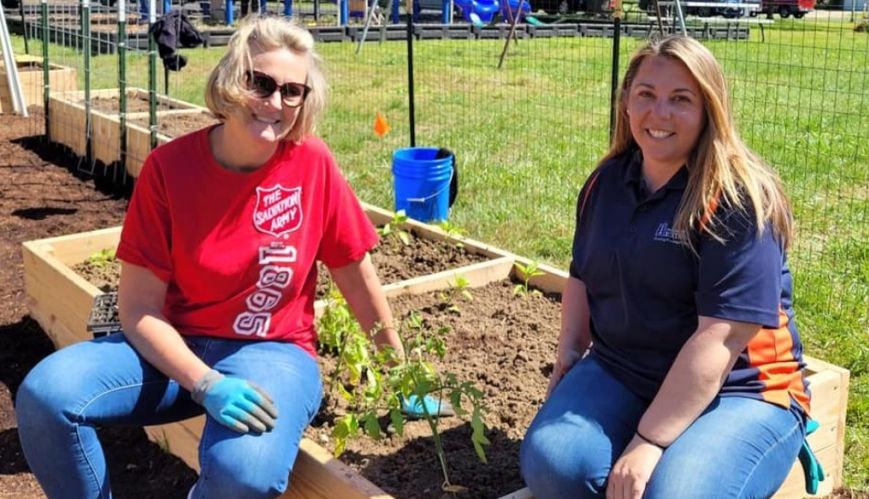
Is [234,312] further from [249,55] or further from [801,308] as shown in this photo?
[801,308]

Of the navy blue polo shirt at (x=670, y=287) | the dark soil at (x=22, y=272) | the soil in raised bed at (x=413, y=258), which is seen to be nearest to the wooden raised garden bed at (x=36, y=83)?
the dark soil at (x=22, y=272)

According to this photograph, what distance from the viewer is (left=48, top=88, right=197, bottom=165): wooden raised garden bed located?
7203mm

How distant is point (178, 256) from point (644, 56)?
1338 mm

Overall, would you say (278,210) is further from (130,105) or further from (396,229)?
(130,105)

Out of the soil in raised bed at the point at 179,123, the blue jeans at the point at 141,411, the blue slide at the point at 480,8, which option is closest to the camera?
the blue jeans at the point at 141,411

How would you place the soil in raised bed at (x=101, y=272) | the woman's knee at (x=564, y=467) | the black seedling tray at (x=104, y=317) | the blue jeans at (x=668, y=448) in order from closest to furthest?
1. the blue jeans at (x=668, y=448)
2. the woman's knee at (x=564, y=467)
3. the black seedling tray at (x=104, y=317)
4. the soil in raised bed at (x=101, y=272)

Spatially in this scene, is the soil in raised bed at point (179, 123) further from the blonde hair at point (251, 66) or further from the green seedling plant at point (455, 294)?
the blonde hair at point (251, 66)

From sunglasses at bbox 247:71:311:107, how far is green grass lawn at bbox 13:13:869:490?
212cm

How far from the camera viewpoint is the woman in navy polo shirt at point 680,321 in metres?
2.33

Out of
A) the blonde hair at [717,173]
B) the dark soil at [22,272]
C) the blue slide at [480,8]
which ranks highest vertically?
the blue slide at [480,8]

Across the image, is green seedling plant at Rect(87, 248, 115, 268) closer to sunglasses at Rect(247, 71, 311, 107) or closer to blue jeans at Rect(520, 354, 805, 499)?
sunglasses at Rect(247, 71, 311, 107)

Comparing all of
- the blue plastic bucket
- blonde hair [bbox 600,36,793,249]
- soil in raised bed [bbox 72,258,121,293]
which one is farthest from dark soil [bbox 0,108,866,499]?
the blue plastic bucket

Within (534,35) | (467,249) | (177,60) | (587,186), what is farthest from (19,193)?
(534,35)

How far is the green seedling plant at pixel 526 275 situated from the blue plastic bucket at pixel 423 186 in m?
1.35
